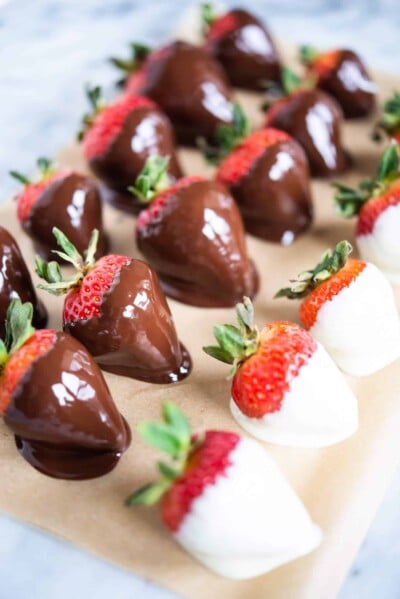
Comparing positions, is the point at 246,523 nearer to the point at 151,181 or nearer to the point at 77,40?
the point at 151,181

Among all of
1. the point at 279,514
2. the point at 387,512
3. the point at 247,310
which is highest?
the point at 247,310

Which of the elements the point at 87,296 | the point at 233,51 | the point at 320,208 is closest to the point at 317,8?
the point at 233,51

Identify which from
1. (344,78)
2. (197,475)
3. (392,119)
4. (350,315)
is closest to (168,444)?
(197,475)

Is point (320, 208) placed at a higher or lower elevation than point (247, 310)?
lower

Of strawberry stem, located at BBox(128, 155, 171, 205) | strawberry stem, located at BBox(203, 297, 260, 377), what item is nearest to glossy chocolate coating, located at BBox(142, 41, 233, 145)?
strawberry stem, located at BBox(128, 155, 171, 205)

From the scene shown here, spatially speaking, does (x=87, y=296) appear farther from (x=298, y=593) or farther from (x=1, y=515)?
(x=298, y=593)

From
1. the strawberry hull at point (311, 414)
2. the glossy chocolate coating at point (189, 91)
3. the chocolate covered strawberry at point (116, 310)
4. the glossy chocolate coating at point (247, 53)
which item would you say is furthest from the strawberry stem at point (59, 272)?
the glossy chocolate coating at point (247, 53)

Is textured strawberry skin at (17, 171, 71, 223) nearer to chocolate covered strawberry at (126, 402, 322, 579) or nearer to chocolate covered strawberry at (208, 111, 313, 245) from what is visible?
chocolate covered strawberry at (208, 111, 313, 245)
